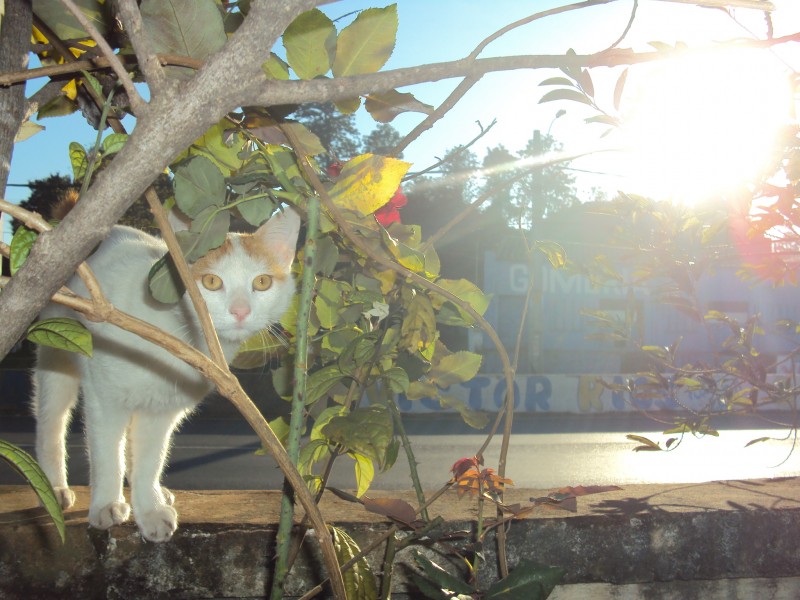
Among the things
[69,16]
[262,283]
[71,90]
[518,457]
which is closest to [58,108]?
[71,90]

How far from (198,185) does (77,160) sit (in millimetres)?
200

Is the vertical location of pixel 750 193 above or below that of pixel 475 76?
above

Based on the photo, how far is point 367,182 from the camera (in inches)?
35.0

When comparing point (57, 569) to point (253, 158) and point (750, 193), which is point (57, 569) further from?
point (750, 193)

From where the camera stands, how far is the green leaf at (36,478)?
62cm

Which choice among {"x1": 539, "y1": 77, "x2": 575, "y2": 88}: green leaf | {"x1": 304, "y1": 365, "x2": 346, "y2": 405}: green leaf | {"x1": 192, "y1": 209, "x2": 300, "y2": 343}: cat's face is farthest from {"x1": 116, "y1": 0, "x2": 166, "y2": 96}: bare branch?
{"x1": 192, "y1": 209, "x2": 300, "y2": 343}: cat's face

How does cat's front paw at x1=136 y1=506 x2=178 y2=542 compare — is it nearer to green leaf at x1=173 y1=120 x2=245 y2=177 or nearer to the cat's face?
the cat's face

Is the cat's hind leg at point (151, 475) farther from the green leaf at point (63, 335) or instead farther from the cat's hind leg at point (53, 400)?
the green leaf at point (63, 335)

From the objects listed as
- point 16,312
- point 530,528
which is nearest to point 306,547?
point 530,528

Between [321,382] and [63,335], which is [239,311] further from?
[63,335]

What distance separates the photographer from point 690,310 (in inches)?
76.2

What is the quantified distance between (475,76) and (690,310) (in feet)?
4.98

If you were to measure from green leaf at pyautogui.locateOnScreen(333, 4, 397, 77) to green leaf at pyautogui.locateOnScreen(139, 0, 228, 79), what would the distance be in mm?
156

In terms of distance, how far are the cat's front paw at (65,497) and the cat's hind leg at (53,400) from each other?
0.79 ft
